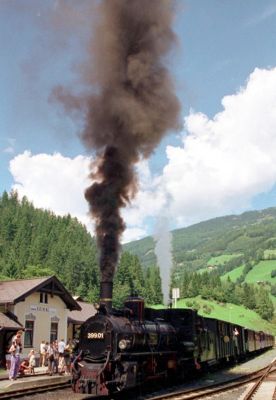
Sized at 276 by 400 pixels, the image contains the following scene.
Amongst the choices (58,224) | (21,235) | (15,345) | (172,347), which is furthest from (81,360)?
(58,224)

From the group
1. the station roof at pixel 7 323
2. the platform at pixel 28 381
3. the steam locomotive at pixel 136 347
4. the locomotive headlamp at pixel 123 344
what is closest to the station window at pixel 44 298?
the station roof at pixel 7 323

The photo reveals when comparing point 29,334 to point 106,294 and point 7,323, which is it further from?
point 106,294

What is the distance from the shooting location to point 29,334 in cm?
2716

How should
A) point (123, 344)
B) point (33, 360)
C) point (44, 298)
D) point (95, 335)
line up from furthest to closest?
point (44, 298)
point (33, 360)
point (95, 335)
point (123, 344)

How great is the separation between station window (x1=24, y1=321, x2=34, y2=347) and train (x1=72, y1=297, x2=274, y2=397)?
38.2 ft

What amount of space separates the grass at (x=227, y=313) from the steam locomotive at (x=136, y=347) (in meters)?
88.3

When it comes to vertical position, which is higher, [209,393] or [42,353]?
[42,353]

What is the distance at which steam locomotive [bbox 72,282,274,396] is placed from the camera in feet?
41.1

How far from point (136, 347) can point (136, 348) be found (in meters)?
0.04

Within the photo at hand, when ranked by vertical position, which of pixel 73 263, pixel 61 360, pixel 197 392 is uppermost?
pixel 73 263

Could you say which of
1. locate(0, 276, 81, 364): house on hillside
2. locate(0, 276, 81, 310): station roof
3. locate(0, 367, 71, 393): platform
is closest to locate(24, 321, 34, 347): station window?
locate(0, 276, 81, 364): house on hillside

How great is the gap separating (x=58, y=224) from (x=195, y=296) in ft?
157

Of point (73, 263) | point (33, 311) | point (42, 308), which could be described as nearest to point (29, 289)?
point (33, 311)

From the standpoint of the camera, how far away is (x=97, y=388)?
1213 cm
